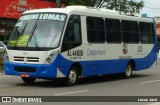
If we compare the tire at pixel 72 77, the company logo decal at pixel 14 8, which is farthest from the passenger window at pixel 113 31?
the company logo decal at pixel 14 8

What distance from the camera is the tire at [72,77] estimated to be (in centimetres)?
1686

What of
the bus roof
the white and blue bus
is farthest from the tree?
the white and blue bus

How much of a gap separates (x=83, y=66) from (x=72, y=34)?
1364mm

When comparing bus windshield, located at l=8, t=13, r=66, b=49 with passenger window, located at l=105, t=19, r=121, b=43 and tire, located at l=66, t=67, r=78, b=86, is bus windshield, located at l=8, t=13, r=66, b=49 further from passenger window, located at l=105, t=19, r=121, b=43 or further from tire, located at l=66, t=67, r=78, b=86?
passenger window, located at l=105, t=19, r=121, b=43

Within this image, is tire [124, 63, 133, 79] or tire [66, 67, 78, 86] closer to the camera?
tire [66, 67, 78, 86]

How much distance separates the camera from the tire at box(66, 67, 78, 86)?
16.9 metres

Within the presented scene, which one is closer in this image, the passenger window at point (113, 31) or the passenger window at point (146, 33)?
the passenger window at point (113, 31)

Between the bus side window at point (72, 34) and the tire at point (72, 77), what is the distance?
824 mm

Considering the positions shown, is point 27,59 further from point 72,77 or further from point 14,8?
point 14,8

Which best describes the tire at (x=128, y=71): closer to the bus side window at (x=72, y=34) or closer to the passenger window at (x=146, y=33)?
the passenger window at (x=146, y=33)

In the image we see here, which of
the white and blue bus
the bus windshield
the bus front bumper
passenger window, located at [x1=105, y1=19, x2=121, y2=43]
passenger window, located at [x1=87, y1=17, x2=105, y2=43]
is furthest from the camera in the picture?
passenger window, located at [x1=105, y1=19, x2=121, y2=43]

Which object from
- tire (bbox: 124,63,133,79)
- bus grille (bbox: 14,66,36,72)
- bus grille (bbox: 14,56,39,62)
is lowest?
tire (bbox: 124,63,133,79)

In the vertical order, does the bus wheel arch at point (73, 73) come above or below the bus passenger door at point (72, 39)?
below

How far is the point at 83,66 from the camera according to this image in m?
17.7
